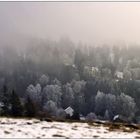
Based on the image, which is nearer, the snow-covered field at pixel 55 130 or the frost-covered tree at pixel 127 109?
the snow-covered field at pixel 55 130

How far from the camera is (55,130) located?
51.1ft

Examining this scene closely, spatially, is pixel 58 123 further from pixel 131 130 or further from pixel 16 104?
pixel 16 104

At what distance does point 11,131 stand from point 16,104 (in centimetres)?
3919

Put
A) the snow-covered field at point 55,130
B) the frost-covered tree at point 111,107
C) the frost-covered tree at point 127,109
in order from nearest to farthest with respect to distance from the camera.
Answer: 1. the snow-covered field at point 55,130
2. the frost-covered tree at point 127,109
3. the frost-covered tree at point 111,107

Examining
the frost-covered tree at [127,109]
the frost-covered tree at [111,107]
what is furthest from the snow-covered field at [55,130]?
the frost-covered tree at [111,107]

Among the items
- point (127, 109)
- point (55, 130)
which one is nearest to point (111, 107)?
point (127, 109)

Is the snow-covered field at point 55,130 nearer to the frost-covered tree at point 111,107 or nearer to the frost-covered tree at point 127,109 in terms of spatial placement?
the frost-covered tree at point 127,109

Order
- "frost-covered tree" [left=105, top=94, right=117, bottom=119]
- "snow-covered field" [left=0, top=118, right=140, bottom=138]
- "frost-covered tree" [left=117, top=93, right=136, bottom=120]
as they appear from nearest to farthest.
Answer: "snow-covered field" [left=0, top=118, right=140, bottom=138] → "frost-covered tree" [left=117, top=93, right=136, bottom=120] → "frost-covered tree" [left=105, top=94, right=117, bottom=119]

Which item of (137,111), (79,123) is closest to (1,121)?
(79,123)

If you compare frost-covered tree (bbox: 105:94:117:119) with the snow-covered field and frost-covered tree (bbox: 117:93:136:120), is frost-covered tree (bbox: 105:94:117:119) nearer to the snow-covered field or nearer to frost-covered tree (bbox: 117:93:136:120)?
frost-covered tree (bbox: 117:93:136:120)

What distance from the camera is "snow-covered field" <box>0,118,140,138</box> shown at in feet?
47.9

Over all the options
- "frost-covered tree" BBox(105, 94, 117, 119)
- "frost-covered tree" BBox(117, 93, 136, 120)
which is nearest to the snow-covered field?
"frost-covered tree" BBox(117, 93, 136, 120)

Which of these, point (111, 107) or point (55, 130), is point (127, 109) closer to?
point (111, 107)

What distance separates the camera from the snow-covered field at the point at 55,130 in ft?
A: 47.9
